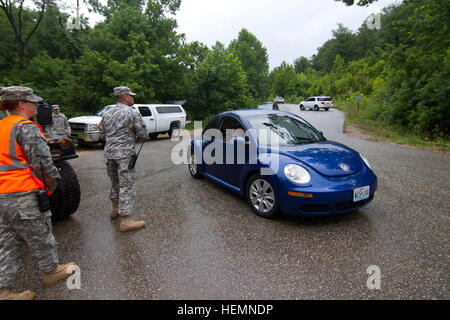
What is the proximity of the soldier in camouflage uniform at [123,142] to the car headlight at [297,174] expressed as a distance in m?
2.05

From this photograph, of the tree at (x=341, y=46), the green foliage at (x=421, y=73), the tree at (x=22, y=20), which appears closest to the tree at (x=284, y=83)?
the tree at (x=341, y=46)

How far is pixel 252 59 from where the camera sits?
4978cm

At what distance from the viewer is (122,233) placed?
11.2 ft

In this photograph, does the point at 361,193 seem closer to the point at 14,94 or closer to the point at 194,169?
the point at 194,169

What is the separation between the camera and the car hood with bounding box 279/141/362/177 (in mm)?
3317

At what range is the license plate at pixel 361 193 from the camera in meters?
3.22

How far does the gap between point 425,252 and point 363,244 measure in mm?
606

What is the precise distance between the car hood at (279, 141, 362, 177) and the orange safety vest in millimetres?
2962

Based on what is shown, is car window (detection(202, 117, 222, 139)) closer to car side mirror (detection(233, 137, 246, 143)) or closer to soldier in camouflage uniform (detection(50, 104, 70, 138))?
car side mirror (detection(233, 137, 246, 143))

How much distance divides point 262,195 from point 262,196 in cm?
2

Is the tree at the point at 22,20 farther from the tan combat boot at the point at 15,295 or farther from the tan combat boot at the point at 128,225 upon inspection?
the tan combat boot at the point at 15,295

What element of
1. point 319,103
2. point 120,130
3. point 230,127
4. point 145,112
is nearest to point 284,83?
point 319,103

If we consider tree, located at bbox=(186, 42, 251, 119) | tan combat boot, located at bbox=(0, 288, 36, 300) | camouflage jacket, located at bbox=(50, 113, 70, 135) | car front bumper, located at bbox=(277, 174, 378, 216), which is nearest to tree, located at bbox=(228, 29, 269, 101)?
tree, located at bbox=(186, 42, 251, 119)
